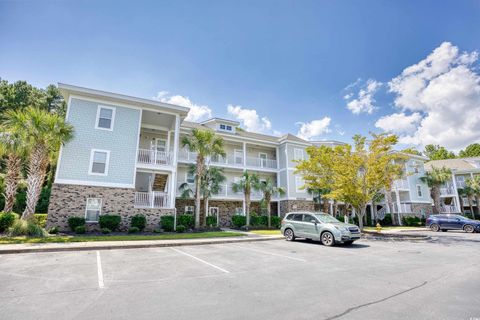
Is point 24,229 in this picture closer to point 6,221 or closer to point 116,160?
point 6,221

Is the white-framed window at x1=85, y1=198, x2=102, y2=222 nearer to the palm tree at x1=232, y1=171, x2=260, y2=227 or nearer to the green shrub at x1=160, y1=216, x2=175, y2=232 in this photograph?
the green shrub at x1=160, y1=216, x2=175, y2=232

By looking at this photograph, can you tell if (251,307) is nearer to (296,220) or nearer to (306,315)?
(306,315)

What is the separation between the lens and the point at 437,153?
62.9m

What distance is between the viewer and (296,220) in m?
13.7

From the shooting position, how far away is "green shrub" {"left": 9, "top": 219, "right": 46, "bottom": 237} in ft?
39.0

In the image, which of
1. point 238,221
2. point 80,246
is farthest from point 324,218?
point 80,246

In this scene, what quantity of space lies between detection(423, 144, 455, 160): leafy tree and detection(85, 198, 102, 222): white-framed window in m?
74.9

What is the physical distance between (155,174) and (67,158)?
6.75 meters

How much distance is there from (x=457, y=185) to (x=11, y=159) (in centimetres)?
5695

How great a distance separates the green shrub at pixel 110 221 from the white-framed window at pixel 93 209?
0.81 metres

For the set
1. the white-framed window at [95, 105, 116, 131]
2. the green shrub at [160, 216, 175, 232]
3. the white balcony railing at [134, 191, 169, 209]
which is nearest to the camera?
the green shrub at [160, 216, 175, 232]

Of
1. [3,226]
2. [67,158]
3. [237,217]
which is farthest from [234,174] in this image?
[3,226]

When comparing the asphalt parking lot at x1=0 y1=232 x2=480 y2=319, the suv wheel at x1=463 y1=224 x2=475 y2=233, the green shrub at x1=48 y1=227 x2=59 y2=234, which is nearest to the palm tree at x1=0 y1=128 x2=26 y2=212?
the green shrub at x1=48 y1=227 x2=59 y2=234

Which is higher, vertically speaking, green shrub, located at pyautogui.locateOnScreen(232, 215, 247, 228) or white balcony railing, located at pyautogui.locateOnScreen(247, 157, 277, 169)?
white balcony railing, located at pyautogui.locateOnScreen(247, 157, 277, 169)
